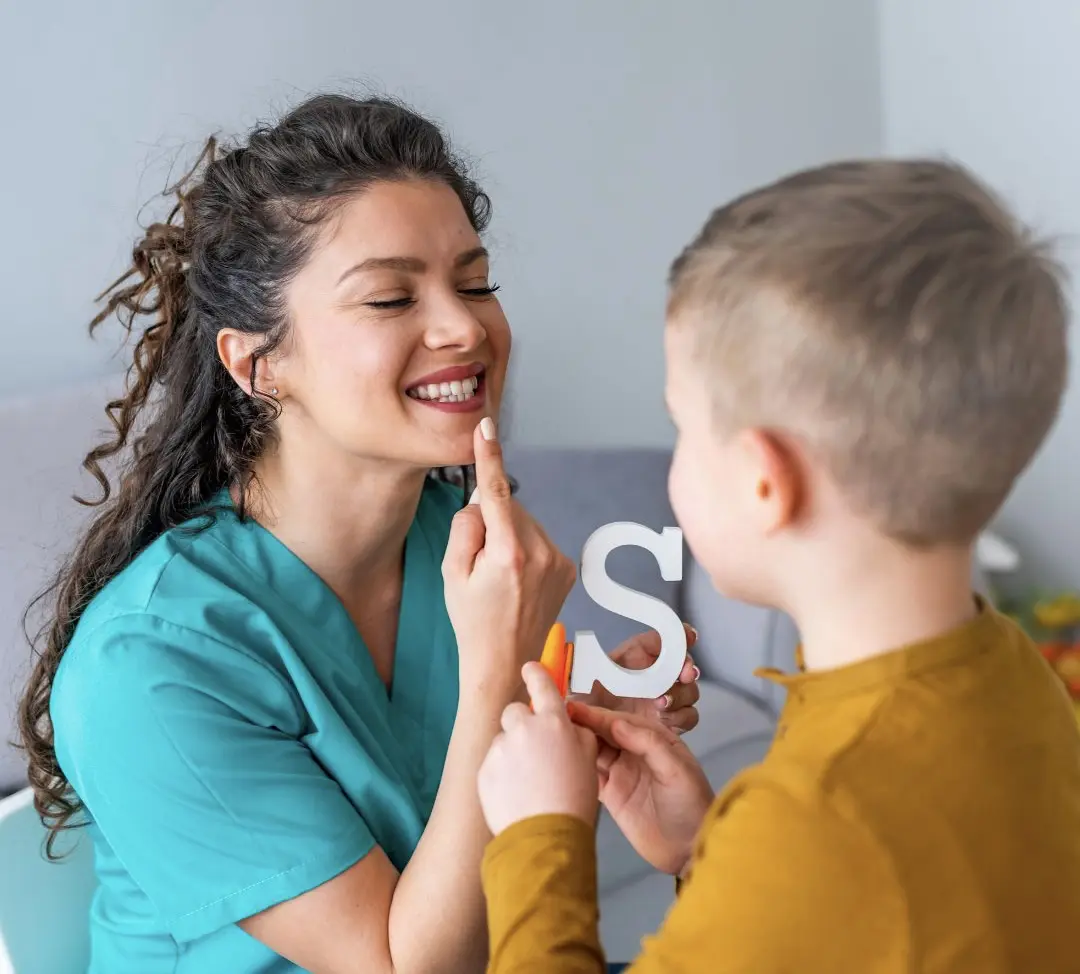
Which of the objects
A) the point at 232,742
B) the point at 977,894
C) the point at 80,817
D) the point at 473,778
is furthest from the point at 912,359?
the point at 80,817

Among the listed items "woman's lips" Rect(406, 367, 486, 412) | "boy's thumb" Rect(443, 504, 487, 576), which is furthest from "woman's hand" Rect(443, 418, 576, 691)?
"woman's lips" Rect(406, 367, 486, 412)

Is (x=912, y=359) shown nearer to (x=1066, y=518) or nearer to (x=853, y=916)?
(x=853, y=916)

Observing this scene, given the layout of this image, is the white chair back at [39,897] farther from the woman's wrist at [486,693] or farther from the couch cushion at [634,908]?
the couch cushion at [634,908]

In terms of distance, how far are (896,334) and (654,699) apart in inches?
22.7

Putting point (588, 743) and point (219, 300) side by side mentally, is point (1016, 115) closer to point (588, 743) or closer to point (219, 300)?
point (219, 300)

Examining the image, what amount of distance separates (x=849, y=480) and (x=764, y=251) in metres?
0.13

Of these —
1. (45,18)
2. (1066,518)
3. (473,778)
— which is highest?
(45,18)

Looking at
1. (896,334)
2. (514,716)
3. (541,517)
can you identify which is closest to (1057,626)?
(541,517)

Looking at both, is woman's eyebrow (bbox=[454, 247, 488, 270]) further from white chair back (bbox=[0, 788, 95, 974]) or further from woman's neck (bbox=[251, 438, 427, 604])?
white chair back (bbox=[0, 788, 95, 974])

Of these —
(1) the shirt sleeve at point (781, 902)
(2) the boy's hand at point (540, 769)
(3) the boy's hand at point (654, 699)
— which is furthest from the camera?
(3) the boy's hand at point (654, 699)

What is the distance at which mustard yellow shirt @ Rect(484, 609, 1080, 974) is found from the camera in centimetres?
62

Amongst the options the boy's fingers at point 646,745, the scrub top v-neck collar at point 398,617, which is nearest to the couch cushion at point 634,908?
the scrub top v-neck collar at point 398,617

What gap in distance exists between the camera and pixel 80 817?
131cm

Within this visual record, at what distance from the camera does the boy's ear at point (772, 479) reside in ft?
2.21
